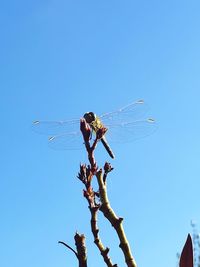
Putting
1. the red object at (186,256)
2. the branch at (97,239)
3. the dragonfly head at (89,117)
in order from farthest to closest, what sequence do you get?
the dragonfly head at (89,117) < the branch at (97,239) < the red object at (186,256)

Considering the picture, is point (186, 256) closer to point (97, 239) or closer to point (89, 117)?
point (97, 239)

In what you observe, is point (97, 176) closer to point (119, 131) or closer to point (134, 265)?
point (134, 265)

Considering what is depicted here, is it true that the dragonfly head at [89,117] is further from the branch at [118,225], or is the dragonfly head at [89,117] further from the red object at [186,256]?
the red object at [186,256]

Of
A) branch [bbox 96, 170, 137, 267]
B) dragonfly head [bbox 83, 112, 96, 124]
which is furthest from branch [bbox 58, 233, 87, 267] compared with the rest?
dragonfly head [bbox 83, 112, 96, 124]

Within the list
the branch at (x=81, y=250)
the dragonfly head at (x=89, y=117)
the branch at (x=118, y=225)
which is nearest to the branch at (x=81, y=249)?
the branch at (x=81, y=250)

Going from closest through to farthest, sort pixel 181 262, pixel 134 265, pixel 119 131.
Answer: pixel 181 262 < pixel 134 265 < pixel 119 131

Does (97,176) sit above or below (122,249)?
above

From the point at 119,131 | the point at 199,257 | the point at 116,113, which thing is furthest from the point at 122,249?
the point at 199,257

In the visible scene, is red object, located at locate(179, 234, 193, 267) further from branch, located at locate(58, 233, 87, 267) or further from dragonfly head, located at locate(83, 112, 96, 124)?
dragonfly head, located at locate(83, 112, 96, 124)
